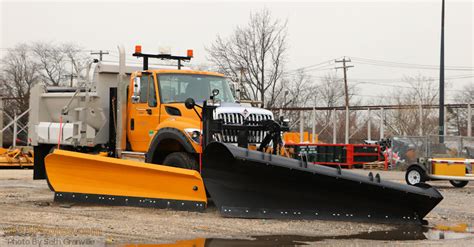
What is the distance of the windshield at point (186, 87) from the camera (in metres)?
12.7

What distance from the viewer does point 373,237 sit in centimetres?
908

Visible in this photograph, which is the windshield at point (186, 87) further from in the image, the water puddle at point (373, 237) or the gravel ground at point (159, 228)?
the water puddle at point (373, 237)

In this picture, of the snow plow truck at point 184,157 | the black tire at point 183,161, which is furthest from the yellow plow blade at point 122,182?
the black tire at point 183,161

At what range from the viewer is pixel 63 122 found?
580 inches

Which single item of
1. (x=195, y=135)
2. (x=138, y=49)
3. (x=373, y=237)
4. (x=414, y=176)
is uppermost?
(x=138, y=49)

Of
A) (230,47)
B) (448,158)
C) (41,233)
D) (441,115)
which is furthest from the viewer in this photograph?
(230,47)

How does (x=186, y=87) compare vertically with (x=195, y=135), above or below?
above

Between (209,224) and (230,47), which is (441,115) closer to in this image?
(230,47)

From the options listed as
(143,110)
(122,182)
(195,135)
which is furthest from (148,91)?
(122,182)

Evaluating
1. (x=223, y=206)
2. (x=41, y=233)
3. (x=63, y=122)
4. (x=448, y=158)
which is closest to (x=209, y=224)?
(x=223, y=206)

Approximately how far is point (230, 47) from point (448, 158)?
2134 cm

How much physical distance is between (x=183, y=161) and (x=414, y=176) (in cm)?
1177

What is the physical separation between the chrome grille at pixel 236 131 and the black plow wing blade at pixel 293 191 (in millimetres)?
1259

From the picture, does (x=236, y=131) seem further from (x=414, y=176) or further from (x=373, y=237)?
(x=414, y=176)
